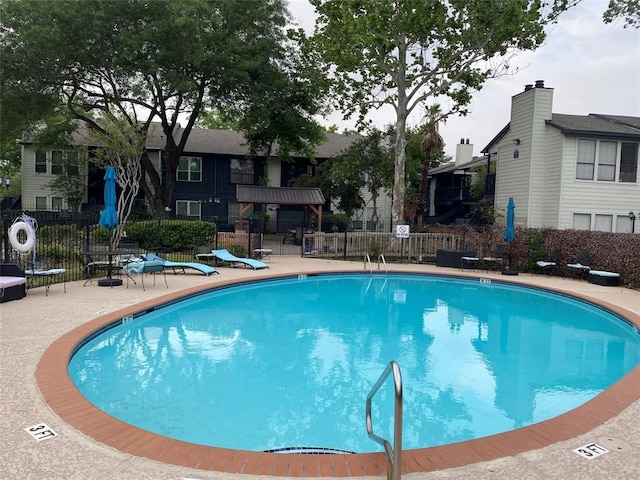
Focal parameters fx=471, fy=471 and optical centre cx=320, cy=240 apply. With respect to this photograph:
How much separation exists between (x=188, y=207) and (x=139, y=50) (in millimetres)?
12317

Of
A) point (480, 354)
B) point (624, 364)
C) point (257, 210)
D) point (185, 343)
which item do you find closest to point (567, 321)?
point (624, 364)

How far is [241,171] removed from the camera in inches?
1293

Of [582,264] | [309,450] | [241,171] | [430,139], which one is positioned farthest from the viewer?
[241,171]

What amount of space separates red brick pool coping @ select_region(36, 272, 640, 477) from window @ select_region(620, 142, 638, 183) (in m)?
18.5

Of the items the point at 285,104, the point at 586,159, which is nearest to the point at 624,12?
the point at 586,159

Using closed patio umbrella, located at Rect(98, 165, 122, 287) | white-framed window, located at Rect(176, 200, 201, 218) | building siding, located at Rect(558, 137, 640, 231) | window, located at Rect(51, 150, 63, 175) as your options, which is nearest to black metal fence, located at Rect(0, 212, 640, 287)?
closed patio umbrella, located at Rect(98, 165, 122, 287)

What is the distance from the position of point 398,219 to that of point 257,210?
13643 millimetres

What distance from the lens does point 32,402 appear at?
14.8ft

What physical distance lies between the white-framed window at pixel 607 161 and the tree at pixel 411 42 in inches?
202

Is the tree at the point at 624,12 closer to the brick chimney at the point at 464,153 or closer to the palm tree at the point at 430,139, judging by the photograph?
the palm tree at the point at 430,139

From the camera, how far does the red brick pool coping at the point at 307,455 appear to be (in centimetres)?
345

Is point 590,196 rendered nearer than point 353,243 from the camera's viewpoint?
Yes

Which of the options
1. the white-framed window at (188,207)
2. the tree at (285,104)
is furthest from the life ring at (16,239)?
the white-framed window at (188,207)

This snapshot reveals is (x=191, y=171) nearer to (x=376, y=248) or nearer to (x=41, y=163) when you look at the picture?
(x=41, y=163)
